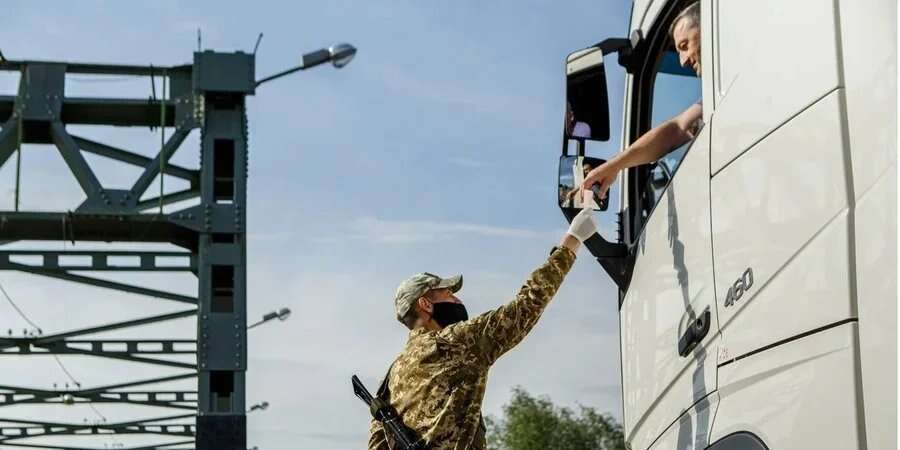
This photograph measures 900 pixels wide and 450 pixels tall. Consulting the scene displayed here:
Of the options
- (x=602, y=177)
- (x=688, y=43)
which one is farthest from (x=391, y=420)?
(x=688, y=43)

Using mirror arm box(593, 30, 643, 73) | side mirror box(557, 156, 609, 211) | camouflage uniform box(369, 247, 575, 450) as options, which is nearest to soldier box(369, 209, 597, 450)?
camouflage uniform box(369, 247, 575, 450)

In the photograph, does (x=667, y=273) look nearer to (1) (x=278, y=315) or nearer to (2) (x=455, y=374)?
(2) (x=455, y=374)

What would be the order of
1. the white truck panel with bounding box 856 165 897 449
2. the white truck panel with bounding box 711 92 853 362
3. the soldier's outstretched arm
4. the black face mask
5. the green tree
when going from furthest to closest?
the green tree → the black face mask → the soldier's outstretched arm → the white truck panel with bounding box 711 92 853 362 → the white truck panel with bounding box 856 165 897 449

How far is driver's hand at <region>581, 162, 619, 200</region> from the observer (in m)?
4.90

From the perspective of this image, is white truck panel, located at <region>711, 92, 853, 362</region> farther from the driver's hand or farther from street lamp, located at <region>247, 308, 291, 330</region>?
street lamp, located at <region>247, 308, 291, 330</region>

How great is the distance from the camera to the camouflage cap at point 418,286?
547 cm

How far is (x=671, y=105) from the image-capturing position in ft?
16.2

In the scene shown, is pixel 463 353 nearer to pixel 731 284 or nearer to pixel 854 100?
pixel 731 284

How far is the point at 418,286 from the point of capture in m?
5.47

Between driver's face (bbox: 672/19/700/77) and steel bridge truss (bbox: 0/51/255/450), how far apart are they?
15.2 metres

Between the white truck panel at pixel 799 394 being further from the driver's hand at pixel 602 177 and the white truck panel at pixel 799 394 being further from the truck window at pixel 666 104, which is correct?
the driver's hand at pixel 602 177

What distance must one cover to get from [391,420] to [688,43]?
1.80 meters

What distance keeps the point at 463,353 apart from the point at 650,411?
99 centimetres

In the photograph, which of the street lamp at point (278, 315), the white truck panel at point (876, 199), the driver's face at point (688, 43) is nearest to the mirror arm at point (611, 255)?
the driver's face at point (688, 43)
